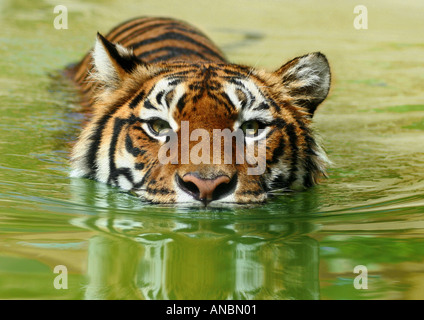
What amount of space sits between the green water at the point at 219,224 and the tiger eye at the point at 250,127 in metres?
0.35

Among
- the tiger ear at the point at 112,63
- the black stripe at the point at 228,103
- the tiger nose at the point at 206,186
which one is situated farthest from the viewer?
the tiger ear at the point at 112,63

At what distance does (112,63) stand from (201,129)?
873 mm

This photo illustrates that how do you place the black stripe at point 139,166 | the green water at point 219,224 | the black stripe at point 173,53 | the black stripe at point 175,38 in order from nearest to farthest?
the green water at point 219,224 < the black stripe at point 139,166 < the black stripe at point 173,53 < the black stripe at point 175,38

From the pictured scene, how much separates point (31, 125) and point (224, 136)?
8.41 ft

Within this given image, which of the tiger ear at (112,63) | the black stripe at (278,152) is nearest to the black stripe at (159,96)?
the tiger ear at (112,63)

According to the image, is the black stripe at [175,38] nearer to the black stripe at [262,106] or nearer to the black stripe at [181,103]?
the black stripe at [262,106]

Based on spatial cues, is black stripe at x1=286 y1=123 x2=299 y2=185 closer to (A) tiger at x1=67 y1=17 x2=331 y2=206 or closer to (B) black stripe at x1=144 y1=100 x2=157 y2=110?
(A) tiger at x1=67 y1=17 x2=331 y2=206

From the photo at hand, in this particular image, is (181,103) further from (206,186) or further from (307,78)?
(307,78)

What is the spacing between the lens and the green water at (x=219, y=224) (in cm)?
233

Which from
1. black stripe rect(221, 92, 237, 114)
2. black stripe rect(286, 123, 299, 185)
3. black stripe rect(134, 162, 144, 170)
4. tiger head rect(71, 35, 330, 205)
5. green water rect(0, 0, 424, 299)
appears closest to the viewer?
green water rect(0, 0, 424, 299)

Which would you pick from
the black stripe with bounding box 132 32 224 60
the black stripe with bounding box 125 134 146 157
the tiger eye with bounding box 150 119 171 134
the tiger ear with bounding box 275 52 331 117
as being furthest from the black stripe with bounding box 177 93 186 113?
the black stripe with bounding box 132 32 224 60

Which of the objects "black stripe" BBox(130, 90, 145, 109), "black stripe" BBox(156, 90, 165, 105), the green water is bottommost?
the green water

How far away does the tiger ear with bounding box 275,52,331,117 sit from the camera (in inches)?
149

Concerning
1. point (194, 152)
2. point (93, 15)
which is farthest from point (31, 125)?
point (93, 15)
